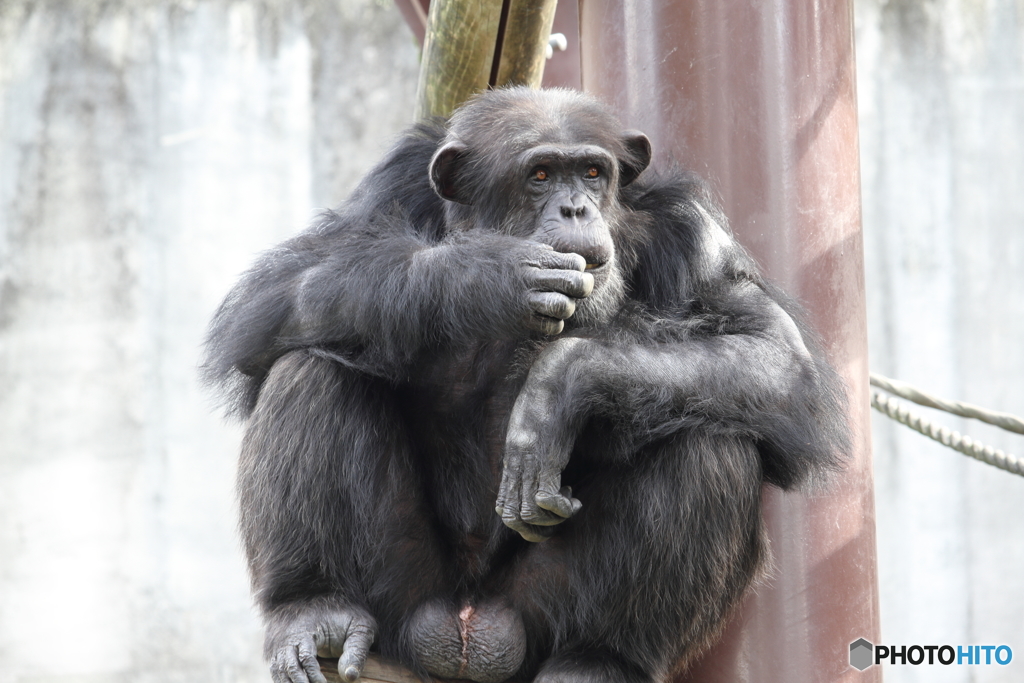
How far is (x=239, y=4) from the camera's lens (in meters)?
10.6

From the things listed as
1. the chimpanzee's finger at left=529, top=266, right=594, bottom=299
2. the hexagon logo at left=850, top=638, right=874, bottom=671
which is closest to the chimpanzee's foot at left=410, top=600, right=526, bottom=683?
the chimpanzee's finger at left=529, top=266, right=594, bottom=299

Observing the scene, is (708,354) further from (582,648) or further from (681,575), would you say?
(582,648)

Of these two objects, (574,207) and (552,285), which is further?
(574,207)

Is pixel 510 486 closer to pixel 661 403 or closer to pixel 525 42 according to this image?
pixel 661 403

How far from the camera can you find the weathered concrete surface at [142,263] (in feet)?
32.4

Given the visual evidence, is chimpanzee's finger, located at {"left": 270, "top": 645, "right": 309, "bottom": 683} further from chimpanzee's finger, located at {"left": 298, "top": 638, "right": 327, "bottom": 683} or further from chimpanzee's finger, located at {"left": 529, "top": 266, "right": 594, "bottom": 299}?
chimpanzee's finger, located at {"left": 529, "top": 266, "right": 594, "bottom": 299}

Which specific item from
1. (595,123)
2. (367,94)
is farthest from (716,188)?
(367,94)

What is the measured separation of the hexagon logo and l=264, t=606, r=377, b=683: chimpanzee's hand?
1732mm

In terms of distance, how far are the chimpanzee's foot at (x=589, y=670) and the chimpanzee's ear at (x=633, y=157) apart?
1.44 metres

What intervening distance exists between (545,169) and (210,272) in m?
7.42

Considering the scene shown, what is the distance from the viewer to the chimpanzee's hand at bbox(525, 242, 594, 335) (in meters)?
2.84

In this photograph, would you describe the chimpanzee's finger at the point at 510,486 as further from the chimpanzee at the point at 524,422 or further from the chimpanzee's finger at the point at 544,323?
the chimpanzee's finger at the point at 544,323

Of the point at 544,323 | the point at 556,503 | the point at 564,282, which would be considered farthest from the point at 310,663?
the point at 564,282

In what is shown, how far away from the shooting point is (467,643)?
314 cm
